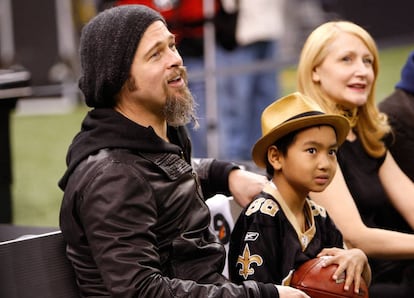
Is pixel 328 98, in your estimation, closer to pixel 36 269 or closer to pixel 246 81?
pixel 36 269

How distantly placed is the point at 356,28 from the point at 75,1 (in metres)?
13.7

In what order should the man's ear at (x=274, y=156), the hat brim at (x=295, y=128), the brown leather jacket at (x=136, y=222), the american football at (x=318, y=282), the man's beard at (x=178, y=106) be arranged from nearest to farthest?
the brown leather jacket at (x=136, y=222)
the man's beard at (x=178, y=106)
the american football at (x=318, y=282)
the hat brim at (x=295, y=128)
the man's ear at (x=274, y=156)

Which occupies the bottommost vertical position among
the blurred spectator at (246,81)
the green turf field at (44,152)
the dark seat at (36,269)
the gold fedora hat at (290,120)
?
the green turf field at (44,152)

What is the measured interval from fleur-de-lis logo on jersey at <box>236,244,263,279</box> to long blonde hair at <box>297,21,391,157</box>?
1.01 m

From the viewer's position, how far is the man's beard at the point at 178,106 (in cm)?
333

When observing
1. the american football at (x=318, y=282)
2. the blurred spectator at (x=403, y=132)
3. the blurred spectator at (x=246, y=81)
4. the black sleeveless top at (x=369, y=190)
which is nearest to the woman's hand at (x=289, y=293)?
the american football at (x=318, y=282)

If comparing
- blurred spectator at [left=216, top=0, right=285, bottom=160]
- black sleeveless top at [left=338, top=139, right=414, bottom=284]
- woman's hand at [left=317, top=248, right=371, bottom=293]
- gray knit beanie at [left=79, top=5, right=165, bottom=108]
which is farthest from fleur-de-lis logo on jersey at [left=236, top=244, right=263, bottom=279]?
blurred spectator at [left=216, top=0, right=285, bottom=160]

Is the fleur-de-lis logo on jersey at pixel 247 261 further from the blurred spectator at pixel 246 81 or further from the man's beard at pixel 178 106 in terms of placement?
the blurred spectator at pixel 246 81

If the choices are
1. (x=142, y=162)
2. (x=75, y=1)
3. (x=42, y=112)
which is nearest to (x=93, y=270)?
(x=142, y=162)

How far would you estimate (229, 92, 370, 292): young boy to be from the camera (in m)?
3.54

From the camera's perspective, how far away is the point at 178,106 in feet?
11.0

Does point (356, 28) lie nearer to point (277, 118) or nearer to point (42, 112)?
point (277, 118)

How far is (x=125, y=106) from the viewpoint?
3.35m

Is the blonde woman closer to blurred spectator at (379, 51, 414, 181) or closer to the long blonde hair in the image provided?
the long blonde hair
